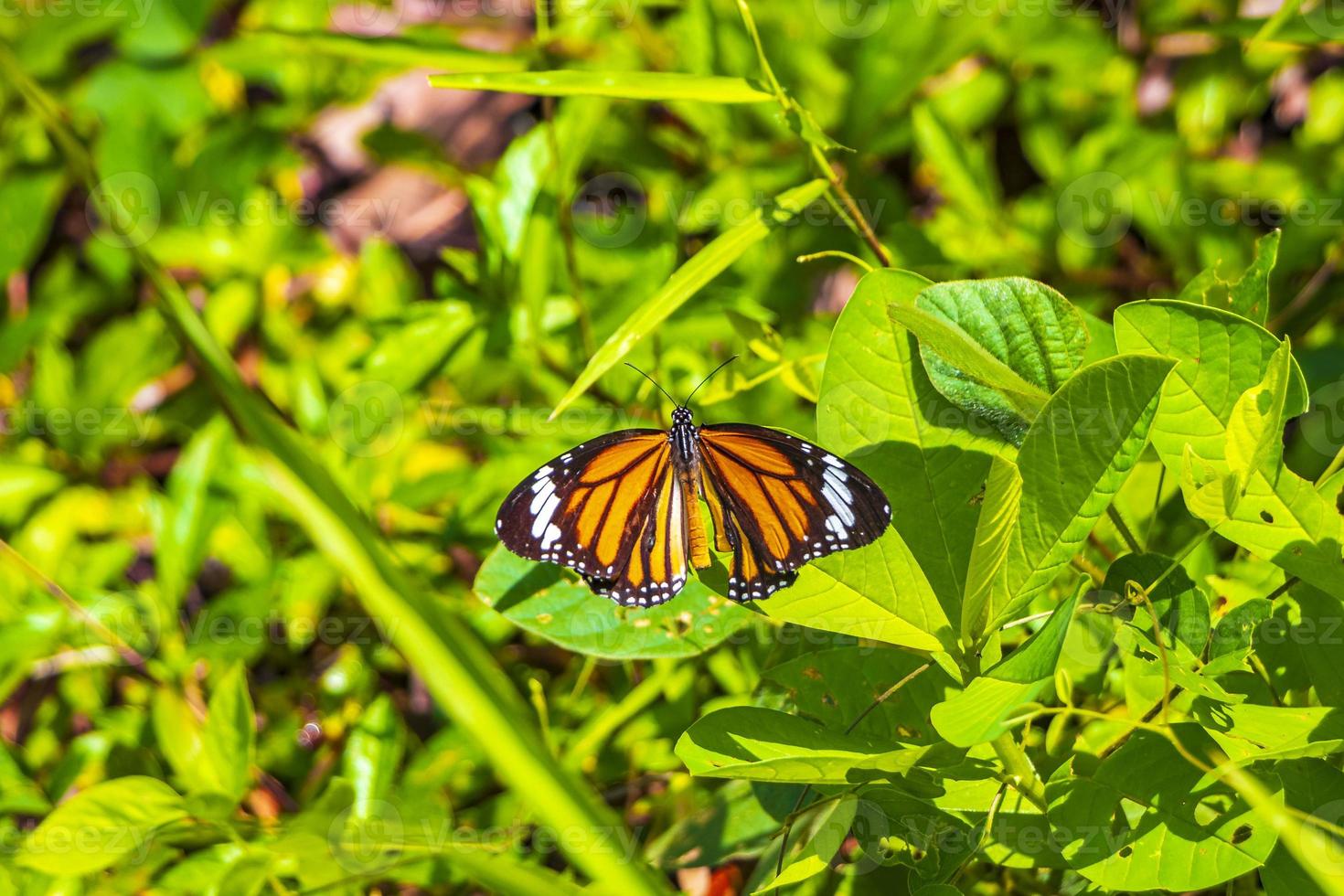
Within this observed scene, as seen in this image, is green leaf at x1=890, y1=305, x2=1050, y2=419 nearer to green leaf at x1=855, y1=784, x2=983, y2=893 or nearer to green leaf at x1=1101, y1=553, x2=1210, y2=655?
green leaf at x1=1101, y1=553, x2=1210, y2=655

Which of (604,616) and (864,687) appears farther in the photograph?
(604,616)

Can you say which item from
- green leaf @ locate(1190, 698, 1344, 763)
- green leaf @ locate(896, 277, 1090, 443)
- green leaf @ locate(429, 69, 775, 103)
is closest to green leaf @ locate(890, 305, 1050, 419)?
green leaf @ locate(896, 277, 1090, 443)

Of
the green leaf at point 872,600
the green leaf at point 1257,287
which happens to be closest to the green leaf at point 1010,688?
the green leaf at point 872,600

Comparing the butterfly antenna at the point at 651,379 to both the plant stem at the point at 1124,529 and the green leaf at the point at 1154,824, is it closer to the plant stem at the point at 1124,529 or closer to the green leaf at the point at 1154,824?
the plant stem at the point at 1124,529

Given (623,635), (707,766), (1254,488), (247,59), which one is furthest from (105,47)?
(1254,488)

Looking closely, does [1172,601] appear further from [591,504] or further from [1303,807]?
[591,504]

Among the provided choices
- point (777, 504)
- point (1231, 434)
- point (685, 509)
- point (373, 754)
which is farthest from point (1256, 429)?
point (373, 754)

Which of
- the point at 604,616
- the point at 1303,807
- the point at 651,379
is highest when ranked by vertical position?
the point at 651,379
